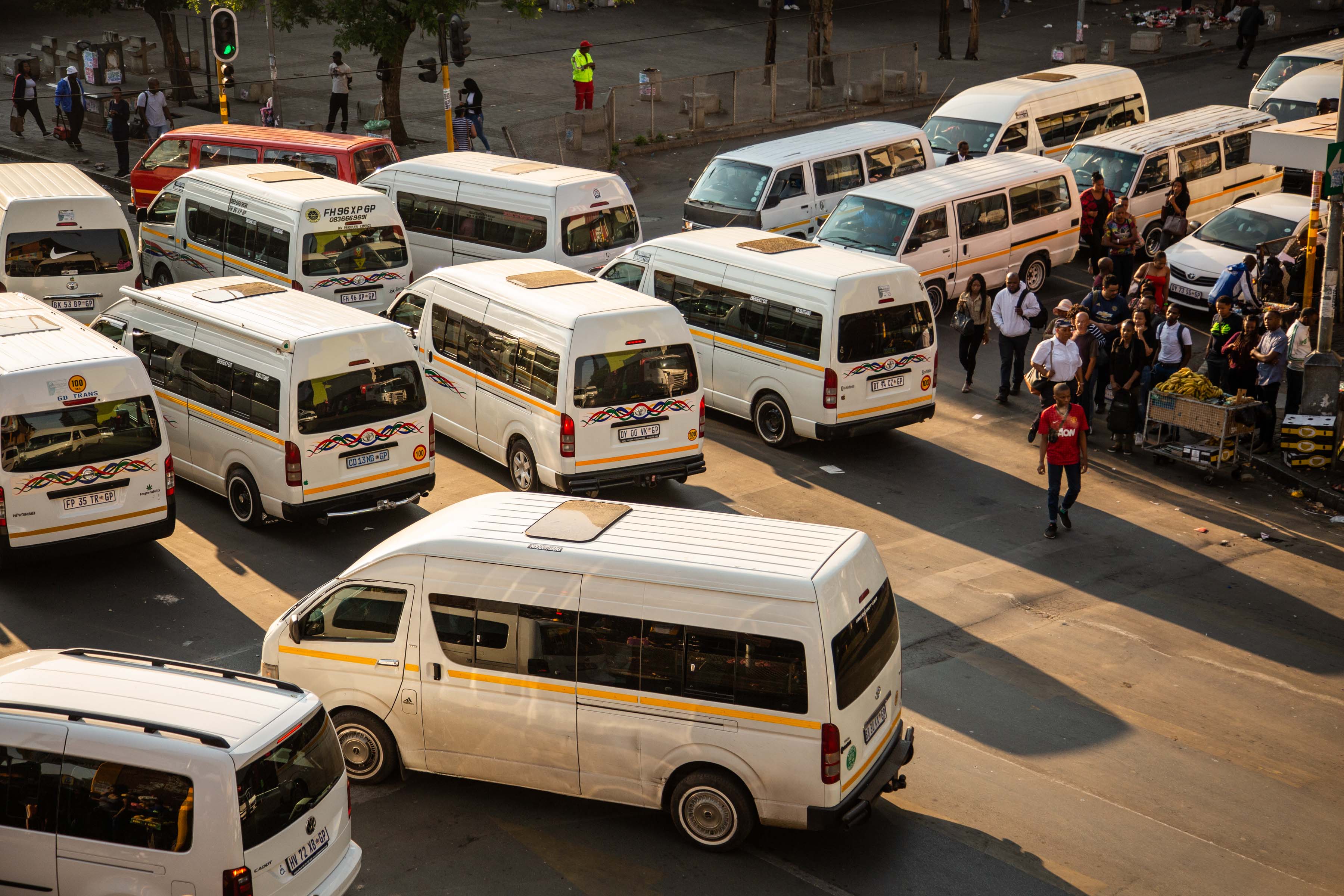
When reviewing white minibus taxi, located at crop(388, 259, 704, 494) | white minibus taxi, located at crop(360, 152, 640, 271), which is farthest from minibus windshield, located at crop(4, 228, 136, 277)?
white minibus taxi, located at crop(388, 259, 704, 494)

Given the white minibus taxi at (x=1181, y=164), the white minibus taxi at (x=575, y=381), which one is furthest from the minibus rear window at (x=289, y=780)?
the white minibus taxi at (x=1181, y=164)

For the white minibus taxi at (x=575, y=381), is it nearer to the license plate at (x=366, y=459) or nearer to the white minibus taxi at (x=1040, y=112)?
the license plate at (x=366, y=459)

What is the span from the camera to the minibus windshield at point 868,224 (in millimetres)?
20203

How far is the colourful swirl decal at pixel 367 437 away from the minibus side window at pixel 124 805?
6.49m

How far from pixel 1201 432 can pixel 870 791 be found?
9.26 metres

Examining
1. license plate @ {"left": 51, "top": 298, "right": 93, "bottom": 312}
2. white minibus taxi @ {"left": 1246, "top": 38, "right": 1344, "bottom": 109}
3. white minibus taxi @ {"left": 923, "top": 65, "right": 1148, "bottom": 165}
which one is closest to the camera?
license plate @ {"left": 51, "top": 298, "right": 93, "bottom": 312}

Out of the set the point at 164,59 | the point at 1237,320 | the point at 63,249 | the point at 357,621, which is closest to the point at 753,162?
the point at 1237,320

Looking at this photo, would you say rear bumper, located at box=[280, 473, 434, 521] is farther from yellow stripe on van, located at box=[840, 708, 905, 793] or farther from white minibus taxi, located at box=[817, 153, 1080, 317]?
white minibus taxi, located at box=[817, 153, 1080, 317]

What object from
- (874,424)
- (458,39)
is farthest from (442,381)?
(458,39)

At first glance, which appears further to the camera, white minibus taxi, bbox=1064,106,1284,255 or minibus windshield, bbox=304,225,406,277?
white minibus taxi, bbox=1064,106,1284,255

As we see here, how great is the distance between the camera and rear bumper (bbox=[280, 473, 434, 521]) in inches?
536

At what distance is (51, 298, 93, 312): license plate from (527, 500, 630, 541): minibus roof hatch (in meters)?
11.6

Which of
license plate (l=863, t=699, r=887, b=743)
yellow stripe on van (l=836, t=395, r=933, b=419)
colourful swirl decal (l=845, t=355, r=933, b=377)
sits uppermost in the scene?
colourful swirl decal (l=845, t=355, r=933, b=377)

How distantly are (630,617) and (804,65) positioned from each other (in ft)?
105
